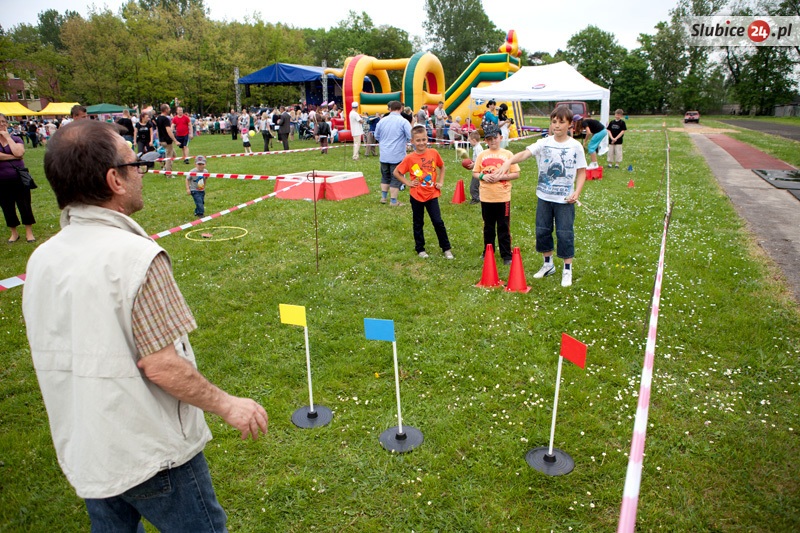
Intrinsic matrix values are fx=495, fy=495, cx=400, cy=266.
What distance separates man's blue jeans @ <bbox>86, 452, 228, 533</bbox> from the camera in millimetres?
1720

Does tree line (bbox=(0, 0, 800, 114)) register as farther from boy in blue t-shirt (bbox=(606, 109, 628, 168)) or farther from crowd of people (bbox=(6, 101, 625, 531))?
crowd of people (bbox=(6, 101, 625, 531))

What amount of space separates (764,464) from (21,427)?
211 inches

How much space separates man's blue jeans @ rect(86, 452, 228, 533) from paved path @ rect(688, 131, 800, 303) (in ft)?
21.7

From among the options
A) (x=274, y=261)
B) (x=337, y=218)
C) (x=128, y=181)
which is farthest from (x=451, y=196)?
(x=128, y=181)

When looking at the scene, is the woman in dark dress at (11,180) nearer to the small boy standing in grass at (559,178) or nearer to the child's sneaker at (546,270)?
the small boy standing in grass at (559,178)

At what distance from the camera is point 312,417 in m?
3.79

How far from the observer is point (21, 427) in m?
3.83

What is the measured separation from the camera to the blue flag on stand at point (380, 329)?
322 cm

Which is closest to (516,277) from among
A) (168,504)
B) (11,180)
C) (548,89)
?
(168,504)

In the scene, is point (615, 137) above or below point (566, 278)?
above

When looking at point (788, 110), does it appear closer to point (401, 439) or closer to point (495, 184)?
point (495, 184)

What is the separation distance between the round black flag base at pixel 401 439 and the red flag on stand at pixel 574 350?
1.22 metres

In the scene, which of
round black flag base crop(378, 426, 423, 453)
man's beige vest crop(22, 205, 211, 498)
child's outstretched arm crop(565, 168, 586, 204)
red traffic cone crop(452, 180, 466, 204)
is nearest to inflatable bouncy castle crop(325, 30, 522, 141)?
red traffic cone crop(452, 180, 466, 204)

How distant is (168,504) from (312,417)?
6.77 ft
